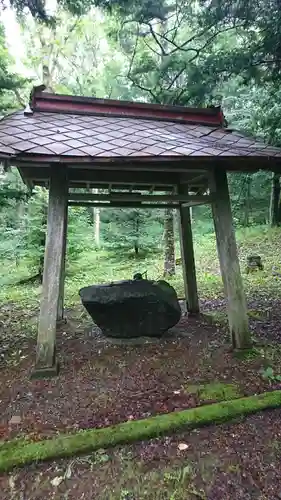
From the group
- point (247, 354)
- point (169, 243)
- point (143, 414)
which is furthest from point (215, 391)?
point (169, 243)

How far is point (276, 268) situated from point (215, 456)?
25.8ft

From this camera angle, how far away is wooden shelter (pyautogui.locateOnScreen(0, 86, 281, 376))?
349cm

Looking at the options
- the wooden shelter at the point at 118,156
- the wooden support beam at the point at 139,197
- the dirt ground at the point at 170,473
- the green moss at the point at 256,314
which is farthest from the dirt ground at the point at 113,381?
the wooden support beam at the point at 139,197

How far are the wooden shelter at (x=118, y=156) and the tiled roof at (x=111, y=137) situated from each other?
0.01 m

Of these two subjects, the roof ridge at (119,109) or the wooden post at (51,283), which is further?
the roof ridge at (119,109)

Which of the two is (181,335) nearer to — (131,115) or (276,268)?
(131,115)

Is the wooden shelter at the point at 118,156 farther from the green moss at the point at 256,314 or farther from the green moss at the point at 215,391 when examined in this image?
the green moss at the point at 256,314

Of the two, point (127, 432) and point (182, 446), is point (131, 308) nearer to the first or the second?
point (127, 432)

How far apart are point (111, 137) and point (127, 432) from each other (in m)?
3.28

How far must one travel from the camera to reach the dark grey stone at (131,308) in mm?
4566

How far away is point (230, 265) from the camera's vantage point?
4.31 m

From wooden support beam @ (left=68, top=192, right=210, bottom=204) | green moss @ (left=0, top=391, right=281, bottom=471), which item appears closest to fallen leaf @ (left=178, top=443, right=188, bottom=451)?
green moss @ (left=0, top=391, right=281, bottom=471)

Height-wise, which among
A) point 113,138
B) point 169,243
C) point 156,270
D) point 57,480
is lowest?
point 57,480

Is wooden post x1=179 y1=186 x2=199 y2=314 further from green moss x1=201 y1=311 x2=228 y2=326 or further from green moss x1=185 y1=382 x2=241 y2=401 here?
green moss x1=185 y1=382 x2=241 y2=401
